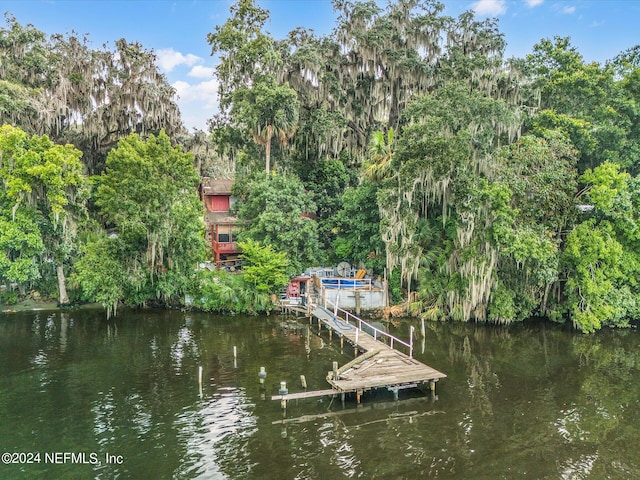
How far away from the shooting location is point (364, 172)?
34.5 meters

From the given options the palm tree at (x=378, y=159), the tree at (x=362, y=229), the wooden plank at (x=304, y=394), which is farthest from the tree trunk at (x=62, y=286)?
the palm tree at (x=378, y=159)

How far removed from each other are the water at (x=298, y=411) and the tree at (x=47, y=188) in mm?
6449

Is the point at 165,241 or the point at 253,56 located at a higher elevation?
the point at 253,56

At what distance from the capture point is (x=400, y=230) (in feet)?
98.6

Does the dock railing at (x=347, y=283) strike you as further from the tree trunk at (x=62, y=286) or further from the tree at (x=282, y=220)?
the tree trunk at (x=62, y=286)

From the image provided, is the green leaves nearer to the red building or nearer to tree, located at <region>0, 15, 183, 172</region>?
the red building

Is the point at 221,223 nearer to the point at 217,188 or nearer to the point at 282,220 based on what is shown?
the point at 217,188

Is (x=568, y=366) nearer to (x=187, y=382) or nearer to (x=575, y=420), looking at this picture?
(x=575, y=420)

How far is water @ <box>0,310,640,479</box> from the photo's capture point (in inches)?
569

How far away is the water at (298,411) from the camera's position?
1445cm

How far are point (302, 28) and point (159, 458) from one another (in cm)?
3672

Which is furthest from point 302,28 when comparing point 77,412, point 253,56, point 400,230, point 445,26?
point 77,412

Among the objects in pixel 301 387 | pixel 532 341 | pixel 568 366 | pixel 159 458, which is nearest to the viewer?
pixel 159 458

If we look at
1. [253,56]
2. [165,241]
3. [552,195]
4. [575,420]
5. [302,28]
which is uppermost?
[302,28]
